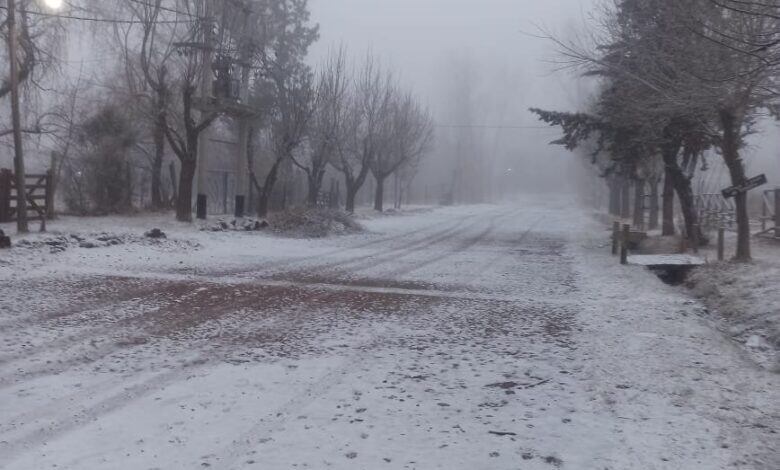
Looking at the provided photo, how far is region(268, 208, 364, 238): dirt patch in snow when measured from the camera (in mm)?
21812

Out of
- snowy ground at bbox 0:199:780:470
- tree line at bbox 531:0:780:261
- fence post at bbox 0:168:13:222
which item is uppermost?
tree line at bbox 531:0:780:261

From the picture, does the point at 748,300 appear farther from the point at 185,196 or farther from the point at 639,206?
the point at 639,206

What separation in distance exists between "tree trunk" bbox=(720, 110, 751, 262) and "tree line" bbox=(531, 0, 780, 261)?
20mm

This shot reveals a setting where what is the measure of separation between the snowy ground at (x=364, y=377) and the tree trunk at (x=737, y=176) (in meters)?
2.89

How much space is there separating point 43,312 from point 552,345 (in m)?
6.12

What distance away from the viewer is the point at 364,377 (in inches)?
233

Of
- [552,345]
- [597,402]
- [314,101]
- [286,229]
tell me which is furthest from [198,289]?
[314,101]

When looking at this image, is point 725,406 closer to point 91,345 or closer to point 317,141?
point 91,345

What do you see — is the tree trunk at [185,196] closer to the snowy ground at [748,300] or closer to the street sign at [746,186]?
the snowy ground at [748,300]

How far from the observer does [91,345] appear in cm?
674

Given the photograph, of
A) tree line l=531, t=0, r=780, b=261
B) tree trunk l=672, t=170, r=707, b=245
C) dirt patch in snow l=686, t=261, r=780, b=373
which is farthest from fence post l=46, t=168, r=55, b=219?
tree trunk l=672, t=170, r=707, b=245

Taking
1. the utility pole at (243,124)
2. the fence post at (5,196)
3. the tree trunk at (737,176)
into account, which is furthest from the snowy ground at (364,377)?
the utility pole at (243,124)

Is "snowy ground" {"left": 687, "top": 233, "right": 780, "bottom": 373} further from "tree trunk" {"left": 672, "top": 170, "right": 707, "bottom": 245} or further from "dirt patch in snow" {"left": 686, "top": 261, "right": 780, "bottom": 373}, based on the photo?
"tree trunk" {"left": 672, "top": 170, "right": 707, "bottom": 245}

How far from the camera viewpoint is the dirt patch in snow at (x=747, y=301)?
7.69m
